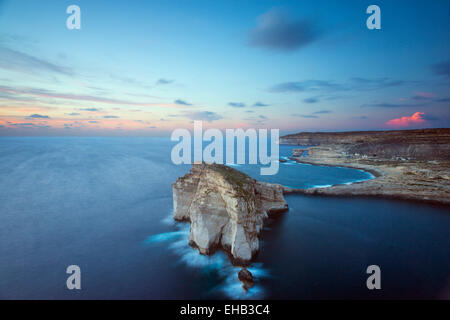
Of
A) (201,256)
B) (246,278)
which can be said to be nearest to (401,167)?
(246,278)

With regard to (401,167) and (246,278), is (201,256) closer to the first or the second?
(246,278)

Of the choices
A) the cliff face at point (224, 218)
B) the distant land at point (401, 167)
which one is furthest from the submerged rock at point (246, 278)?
the distant land at point (401, 167)

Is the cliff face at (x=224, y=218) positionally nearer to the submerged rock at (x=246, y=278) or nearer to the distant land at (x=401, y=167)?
the submerged rock at (x=246, y=278)

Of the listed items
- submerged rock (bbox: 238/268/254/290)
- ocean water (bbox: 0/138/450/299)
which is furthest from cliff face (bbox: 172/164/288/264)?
submerged rock (bbox: 238/268/254/290)

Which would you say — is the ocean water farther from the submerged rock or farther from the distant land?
the distant land
